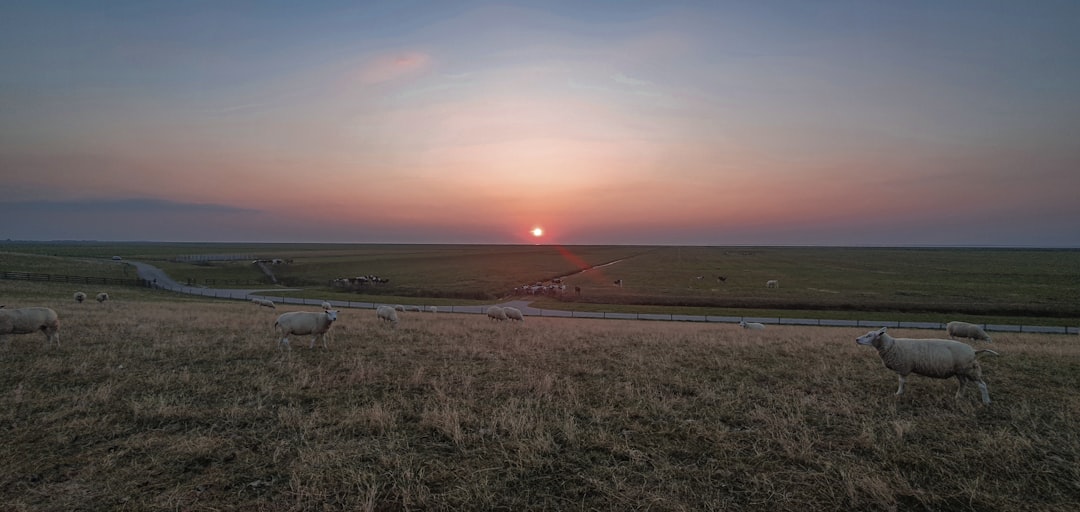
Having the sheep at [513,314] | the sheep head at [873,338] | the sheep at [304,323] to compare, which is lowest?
the sheep at [513,314]

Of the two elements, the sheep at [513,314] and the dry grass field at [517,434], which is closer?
the dry grass field at [517,434]

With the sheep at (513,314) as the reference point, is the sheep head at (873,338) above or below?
above

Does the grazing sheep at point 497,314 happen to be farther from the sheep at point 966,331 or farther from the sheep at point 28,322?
the sheep at point 966,331

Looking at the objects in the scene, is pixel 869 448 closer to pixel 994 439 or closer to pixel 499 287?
pixel 994 439

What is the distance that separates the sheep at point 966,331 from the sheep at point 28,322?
124 ft

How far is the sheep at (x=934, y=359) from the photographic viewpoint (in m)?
8.30

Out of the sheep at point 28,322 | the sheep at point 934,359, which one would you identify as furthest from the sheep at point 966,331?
the sheep at point 28,322

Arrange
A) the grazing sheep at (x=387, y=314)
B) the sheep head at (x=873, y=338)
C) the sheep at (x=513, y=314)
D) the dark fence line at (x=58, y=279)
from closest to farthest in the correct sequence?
the sheep head at (x=873, y=338) < the grazing sheep at (x=387, y=314) < the sheep at (x=513, y=314) < the dark fence line at (x=58, y=279)

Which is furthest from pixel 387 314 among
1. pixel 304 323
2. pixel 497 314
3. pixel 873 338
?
pixel 873 338

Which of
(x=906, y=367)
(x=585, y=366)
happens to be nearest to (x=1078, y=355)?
(x=906, y=367)

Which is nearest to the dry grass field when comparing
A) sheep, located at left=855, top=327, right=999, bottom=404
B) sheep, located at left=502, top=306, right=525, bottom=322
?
sheep, located at left=855, top=327, right=999, bottom=404

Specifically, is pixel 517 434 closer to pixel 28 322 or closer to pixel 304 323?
pixel 304 323

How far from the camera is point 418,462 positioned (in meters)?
5.60

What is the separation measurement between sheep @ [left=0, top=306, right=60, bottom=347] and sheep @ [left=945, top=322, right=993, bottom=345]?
124 feet
